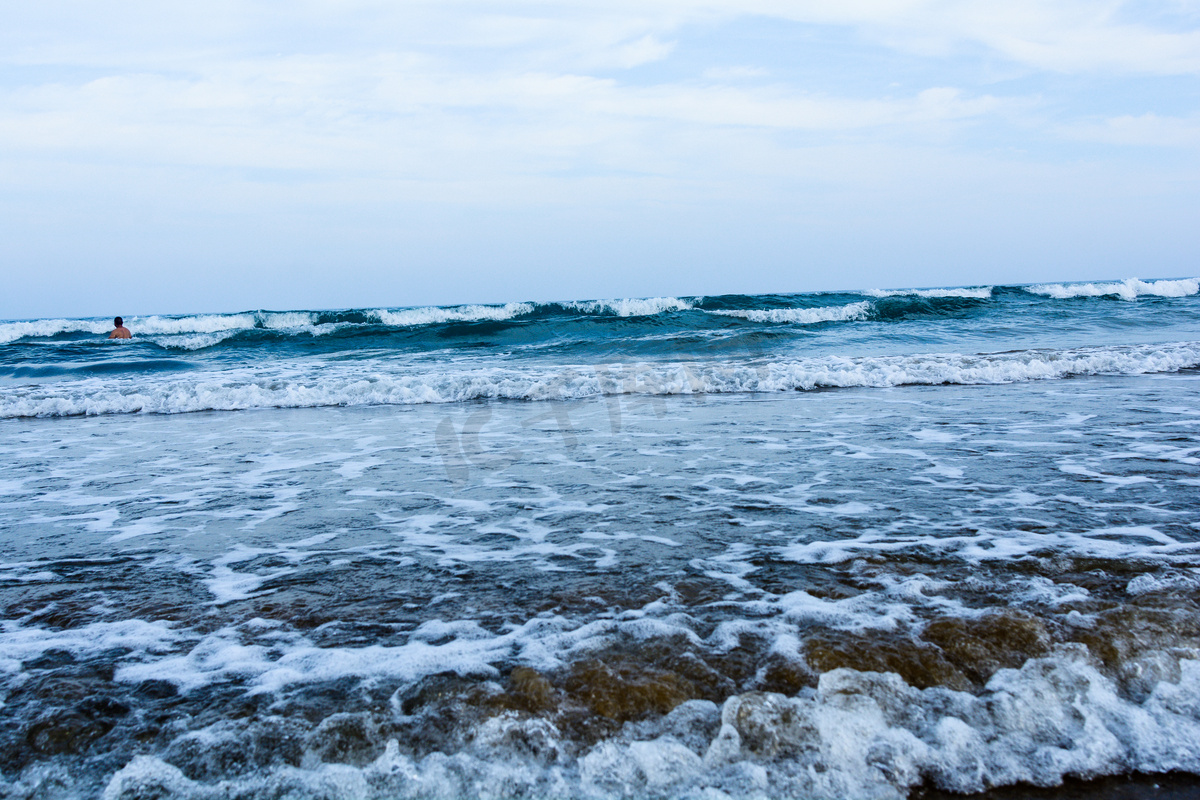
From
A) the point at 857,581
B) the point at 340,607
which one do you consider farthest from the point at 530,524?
the point at 857,581

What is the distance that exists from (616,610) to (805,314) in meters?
20.6

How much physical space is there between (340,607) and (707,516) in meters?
1.84

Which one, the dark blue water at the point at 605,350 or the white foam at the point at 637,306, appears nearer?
the dark blue water at the point at 605,350

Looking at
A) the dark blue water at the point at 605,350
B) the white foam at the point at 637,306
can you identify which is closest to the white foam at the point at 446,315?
the dark blue water at the point at 605,350

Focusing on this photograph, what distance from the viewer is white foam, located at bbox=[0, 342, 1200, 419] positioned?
980 cm

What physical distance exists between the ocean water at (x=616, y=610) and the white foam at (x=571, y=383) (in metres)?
2.78

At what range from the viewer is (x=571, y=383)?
10141 mm

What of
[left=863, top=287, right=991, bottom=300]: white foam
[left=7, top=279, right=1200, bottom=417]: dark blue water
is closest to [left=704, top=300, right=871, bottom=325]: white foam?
[left=7, top=279, right=1200, bottom=417]: dark blue water

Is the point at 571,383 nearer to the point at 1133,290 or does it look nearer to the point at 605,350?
the point at 605,350

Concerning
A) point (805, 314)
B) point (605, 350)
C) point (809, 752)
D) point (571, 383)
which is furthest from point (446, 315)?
point (809, 752)

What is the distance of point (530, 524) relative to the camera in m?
3.79

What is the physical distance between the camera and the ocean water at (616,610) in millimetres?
1833

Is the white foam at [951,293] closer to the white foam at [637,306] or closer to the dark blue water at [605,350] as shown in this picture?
the dark blue water at [605,350]

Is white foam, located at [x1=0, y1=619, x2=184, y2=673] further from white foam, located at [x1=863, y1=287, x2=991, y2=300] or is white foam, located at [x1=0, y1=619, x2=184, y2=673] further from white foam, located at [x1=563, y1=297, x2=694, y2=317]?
white foam, located at [x1=863, y1=287, x2=991, y2=300]
